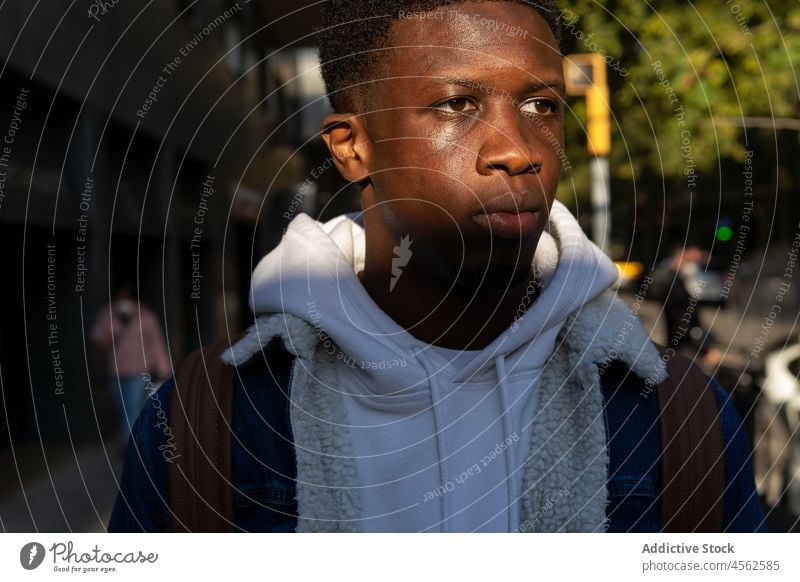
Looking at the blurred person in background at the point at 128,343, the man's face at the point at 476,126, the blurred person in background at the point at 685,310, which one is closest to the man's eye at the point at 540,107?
the man's face at the point at 476,126

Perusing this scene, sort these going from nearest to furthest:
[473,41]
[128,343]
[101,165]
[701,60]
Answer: [473,41] < [701,60] < [128,343] < [101,165]

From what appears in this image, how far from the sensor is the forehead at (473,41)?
1.65m

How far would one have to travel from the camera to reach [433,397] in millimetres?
1784

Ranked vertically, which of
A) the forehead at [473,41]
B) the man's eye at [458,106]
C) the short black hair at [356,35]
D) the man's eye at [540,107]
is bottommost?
the man's eye at [458,106]

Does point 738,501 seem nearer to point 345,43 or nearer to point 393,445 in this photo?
point 393,445

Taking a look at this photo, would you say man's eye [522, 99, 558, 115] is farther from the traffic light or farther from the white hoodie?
the traffic light

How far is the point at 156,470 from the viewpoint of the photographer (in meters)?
1.81

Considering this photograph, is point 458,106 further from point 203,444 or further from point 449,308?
point 203,444

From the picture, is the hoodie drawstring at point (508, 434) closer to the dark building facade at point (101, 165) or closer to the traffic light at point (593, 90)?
the traffic light at point (593, 90)

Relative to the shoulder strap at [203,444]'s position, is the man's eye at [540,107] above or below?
above

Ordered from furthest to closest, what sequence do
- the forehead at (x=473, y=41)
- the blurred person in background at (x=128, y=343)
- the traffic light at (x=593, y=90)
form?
the blurred person in background at (x=128, y=343) → the traffic light at (x=593, y=90) → the forehead at (x=473, y=41)

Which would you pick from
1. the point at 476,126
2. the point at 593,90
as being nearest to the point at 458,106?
the point at 476,126

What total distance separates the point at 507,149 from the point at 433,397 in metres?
0.44

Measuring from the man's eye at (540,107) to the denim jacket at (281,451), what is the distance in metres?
0.45
